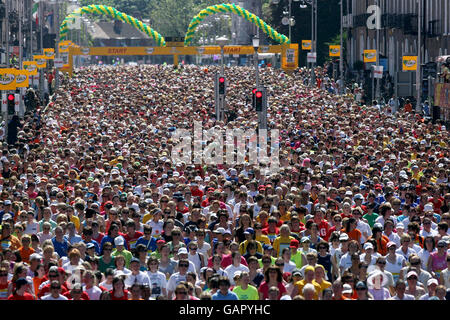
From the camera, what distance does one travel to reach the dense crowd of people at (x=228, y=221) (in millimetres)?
12023

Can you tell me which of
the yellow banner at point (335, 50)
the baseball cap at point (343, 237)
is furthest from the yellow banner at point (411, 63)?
the baseball cap at point (343, 237)

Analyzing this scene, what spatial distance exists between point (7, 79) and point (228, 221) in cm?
2070

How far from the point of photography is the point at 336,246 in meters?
14.1

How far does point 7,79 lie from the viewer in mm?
35469

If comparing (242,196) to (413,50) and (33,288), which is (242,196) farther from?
(413,50)

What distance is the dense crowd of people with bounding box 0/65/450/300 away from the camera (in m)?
12.0

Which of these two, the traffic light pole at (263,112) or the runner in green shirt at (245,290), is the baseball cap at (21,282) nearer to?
the runner in green shirt at (245,290)

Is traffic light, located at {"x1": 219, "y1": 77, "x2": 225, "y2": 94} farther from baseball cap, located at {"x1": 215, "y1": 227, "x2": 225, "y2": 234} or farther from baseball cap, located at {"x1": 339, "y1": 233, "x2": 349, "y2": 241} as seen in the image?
baseball cap, located at {"x1": 339, "y1": 233, "x2": 349, "y2": 241}

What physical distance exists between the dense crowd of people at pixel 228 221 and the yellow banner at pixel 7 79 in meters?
4.45

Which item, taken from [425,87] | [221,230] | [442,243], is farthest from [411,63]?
[442,243]

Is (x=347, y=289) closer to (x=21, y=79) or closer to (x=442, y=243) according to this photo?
(x=442, y=243)
